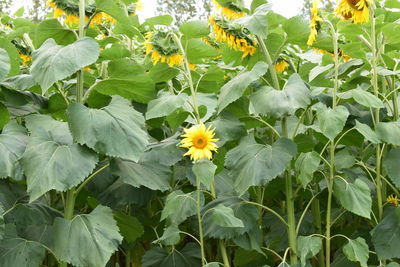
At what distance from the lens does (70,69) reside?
1.69 m

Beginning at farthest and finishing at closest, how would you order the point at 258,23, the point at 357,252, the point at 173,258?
the point at 173,258 → the point at 258,23 → the point at 357,252

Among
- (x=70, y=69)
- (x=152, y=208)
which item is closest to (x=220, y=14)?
(x=70, y=69)

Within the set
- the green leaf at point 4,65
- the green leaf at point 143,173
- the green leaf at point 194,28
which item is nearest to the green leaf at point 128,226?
the green leaf at point 143,173

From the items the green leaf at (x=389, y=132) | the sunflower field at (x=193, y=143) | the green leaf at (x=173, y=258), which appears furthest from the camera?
the green leaf at (x=173, y=258)

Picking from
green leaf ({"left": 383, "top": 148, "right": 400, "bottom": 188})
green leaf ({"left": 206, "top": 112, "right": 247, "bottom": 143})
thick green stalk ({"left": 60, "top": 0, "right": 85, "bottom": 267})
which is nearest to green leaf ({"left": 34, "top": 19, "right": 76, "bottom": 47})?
thick green stalk ({"left": 60, "top": 0, "right": 85, "bottom": 267})

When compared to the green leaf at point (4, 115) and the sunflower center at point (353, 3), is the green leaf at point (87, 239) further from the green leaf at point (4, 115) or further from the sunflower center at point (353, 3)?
the sunflower center at point (353, 3)

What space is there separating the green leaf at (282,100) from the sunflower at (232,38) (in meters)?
0.24

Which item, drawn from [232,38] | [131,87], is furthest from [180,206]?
[232,38]

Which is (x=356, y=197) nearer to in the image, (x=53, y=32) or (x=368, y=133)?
(x=368, y=133)

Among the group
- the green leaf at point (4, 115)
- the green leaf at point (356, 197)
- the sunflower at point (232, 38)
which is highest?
the sunflower at point (232, 38)

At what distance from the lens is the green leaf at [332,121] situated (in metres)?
1.72

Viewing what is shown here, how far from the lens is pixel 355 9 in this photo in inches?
79.9

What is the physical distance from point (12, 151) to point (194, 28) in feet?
2.91

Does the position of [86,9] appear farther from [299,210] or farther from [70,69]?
[299,210]
